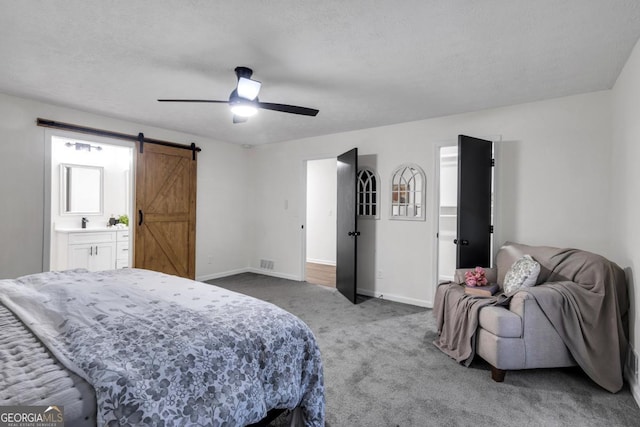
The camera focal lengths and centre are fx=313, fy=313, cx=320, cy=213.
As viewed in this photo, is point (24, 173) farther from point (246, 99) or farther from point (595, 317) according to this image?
point (595, 317)

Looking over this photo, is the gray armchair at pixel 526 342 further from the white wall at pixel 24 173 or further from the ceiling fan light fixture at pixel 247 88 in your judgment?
the white wall at pixel 24 173

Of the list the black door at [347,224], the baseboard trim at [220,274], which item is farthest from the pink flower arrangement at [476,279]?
the baseboard trim at [220,274]

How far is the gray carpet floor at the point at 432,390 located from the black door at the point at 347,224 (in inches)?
41.8

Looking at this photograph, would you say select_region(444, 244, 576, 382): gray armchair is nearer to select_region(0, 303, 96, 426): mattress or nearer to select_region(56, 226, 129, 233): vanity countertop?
select_region(0, 303, 96, 426): mattress

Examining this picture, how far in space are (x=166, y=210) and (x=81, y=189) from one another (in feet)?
5.55

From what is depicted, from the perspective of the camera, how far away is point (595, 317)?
7.43 ft

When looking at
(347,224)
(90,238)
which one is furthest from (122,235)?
(347,224)

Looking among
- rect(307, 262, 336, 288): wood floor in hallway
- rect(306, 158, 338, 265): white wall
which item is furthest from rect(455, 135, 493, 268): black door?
rect(306, 158, 338, 265): white wall

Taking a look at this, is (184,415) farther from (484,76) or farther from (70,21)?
(484,76)

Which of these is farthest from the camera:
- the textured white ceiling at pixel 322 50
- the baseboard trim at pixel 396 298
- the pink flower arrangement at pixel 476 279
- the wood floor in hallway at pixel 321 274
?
the wood floor in hallway at pixel 321 274

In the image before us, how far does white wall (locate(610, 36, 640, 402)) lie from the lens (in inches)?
85.7

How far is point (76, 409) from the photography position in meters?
0.98

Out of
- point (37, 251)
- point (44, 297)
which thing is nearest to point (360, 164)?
point (44, 297)

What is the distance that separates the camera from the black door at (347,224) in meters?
4.22
